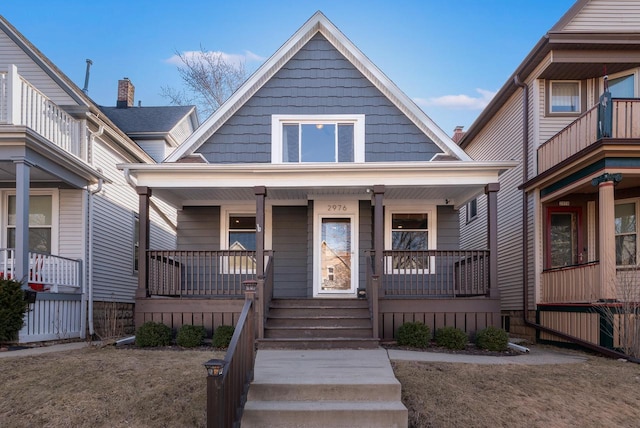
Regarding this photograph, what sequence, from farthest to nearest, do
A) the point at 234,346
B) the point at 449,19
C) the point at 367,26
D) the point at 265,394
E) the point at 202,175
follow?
the point at 449,19 → the point at 367,26 → the point at 202,175 → the point at 265,394 → the point at 234,346

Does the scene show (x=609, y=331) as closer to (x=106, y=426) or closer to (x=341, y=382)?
(x=341, y=382)

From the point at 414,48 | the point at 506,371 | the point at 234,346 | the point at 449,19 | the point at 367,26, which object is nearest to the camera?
the point at 234,346

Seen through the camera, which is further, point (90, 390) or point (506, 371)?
point (506, 371)

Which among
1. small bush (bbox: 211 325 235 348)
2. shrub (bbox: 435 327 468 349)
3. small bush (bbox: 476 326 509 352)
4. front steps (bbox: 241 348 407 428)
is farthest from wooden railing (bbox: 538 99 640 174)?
small bush (bbox: 211 325 235 348)

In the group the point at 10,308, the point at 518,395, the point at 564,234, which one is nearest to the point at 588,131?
the point at 564,234

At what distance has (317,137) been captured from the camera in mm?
11875

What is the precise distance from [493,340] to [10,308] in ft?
26.7

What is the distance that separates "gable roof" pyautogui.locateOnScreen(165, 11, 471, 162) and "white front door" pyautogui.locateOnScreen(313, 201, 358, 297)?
2.38m

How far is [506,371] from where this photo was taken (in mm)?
7266

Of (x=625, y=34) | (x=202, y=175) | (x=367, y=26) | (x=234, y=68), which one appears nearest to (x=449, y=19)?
(x=367, y=26)

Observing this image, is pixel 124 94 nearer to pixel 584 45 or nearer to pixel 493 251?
pixel 493 251

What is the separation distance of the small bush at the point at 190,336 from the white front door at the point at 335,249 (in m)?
3.04

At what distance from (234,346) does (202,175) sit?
586 cm

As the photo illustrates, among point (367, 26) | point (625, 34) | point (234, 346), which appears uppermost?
point (367, 26)
